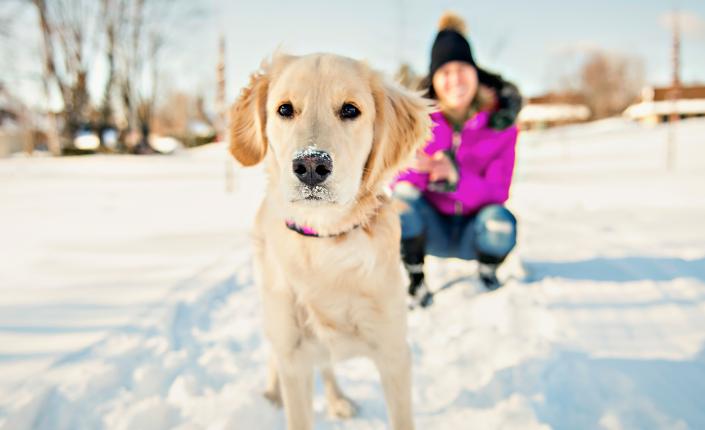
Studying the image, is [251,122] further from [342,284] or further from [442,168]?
[442,168]

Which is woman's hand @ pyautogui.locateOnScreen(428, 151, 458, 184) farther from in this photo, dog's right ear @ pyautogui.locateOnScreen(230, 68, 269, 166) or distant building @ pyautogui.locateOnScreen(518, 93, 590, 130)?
distant building @ pyautogui.locateOnScreen(518, 93, 590, 130)

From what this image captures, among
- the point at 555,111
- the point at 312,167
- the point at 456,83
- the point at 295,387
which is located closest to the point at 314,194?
the point at 312,167

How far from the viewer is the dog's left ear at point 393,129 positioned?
5.74 feet

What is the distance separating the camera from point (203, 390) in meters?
1.96

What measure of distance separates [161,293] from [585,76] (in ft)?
169

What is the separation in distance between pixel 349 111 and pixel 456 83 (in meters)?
1.57

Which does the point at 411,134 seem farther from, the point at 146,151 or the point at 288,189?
the point at 146,151

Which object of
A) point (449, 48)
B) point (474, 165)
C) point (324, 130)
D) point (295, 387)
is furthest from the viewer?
point (474, 165)

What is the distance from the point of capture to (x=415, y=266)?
2969 millimetres

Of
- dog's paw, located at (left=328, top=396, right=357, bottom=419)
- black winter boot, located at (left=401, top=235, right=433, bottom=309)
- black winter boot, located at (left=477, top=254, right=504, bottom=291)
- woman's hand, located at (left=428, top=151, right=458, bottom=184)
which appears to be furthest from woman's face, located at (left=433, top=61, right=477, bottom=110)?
dog's paw, located at (left=328, top=396, right=357, bottom=419)

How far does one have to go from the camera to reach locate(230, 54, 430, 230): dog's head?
1426 millimetres

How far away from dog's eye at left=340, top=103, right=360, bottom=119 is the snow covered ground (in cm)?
127

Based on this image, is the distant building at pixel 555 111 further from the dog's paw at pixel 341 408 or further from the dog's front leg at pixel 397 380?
the dog's front leg at pixel 397 380

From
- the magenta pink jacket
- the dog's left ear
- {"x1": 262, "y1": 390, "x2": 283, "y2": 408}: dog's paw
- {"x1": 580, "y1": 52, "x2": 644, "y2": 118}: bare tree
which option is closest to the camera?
the dog's left ear
